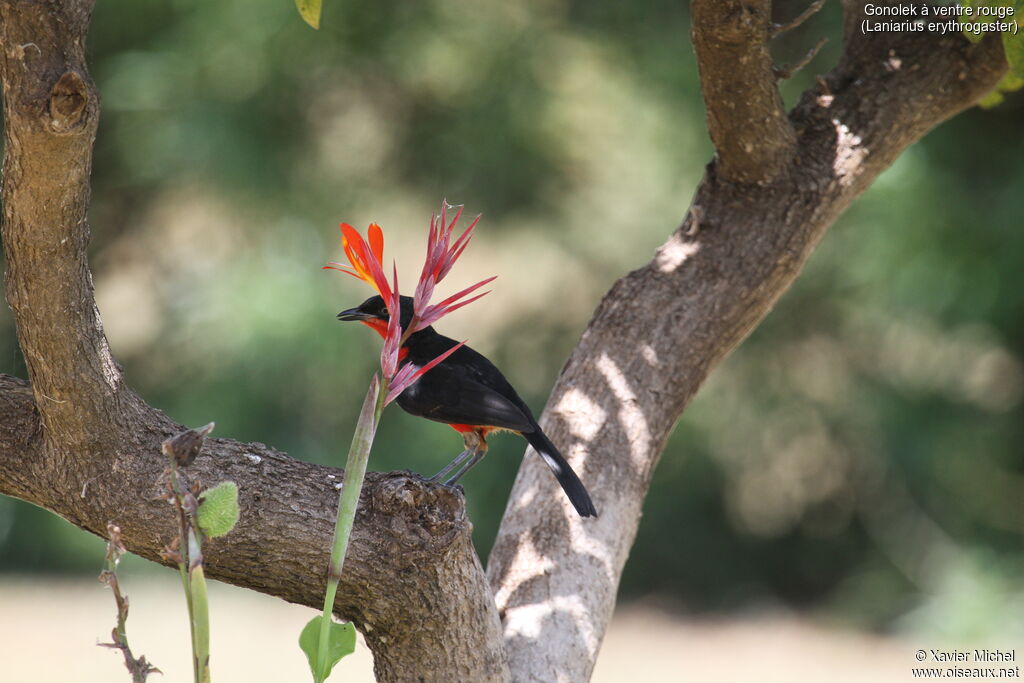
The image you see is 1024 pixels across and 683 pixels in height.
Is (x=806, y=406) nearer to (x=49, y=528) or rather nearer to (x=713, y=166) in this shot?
(x=713, y=166)

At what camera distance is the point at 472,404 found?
2.35 metres

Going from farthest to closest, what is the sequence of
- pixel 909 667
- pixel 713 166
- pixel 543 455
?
pixel 909 667, pixel 713 166, pixel 543 455

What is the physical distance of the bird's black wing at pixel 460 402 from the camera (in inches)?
90.2

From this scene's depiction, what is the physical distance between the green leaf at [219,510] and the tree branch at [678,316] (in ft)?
3.86

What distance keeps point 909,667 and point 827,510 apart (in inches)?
53.8

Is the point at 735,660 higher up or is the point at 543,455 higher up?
the point at 735,660

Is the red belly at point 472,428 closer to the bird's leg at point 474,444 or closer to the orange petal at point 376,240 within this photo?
the bird's leg at point 474,444

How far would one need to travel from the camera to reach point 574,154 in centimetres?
665

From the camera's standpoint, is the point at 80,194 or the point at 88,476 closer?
the point at 80,194

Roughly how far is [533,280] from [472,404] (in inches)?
178

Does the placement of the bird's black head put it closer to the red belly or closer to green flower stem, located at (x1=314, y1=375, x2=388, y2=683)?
the red belly

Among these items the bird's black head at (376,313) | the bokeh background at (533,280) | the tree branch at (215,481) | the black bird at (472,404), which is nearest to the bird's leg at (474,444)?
the black bird at (472,404)

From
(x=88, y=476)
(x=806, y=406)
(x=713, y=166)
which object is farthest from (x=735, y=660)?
(x=88, y=476)

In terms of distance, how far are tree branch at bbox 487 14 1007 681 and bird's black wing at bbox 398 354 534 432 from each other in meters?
0.23
